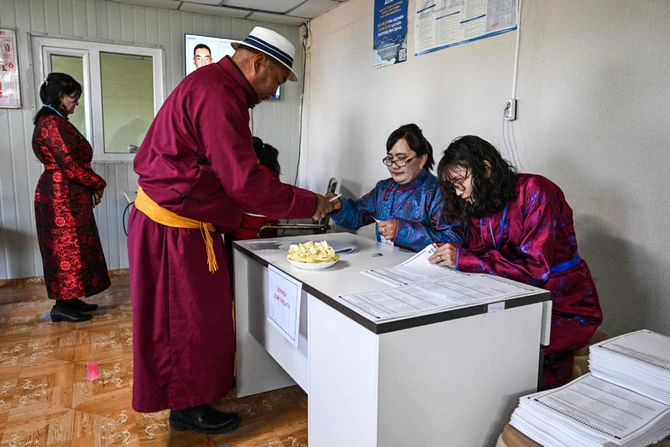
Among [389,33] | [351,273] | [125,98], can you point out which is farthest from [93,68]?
[351,273]

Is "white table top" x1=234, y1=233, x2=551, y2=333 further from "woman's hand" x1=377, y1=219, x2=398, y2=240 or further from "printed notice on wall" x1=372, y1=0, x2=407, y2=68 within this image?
"printed notice on wall" x1=372, y1=0, x2=407, y2=68

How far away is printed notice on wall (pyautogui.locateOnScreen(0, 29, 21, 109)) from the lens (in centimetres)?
350

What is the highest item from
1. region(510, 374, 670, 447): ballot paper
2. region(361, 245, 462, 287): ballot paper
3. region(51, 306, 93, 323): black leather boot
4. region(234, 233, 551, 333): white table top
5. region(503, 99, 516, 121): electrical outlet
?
region(503, 99, 516, 121): electrical outlet

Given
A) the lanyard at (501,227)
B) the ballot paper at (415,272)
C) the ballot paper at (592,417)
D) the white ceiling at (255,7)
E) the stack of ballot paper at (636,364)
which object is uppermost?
the white ceiling at (255,7)

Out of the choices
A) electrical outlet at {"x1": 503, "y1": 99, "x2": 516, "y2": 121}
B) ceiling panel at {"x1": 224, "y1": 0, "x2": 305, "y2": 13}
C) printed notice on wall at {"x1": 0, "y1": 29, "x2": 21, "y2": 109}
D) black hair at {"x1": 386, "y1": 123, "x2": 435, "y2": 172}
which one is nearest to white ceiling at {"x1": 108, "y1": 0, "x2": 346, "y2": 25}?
ceiling panel at {"x1": 224, "y1": 0, "x2": 305, "y2": 13}

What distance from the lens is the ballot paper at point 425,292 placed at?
1.08 m

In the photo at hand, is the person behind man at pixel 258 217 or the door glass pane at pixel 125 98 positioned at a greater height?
the door glass pane at pixel 125 98

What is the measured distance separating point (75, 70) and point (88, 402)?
2.81 m

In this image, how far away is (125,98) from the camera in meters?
3.95

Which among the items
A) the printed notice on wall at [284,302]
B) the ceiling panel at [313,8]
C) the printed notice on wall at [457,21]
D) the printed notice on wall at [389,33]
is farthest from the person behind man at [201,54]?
the printed notice on wall at [284,302]

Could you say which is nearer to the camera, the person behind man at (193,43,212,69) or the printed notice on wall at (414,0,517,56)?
the printed notice on wall at (414,0,517,56)

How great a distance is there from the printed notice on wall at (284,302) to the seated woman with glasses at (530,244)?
1.48 feet

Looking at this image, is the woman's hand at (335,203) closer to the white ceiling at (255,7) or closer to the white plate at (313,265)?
the white plate at (313,265)

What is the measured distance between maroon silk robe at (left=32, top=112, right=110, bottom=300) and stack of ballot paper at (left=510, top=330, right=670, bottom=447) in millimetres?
2793
